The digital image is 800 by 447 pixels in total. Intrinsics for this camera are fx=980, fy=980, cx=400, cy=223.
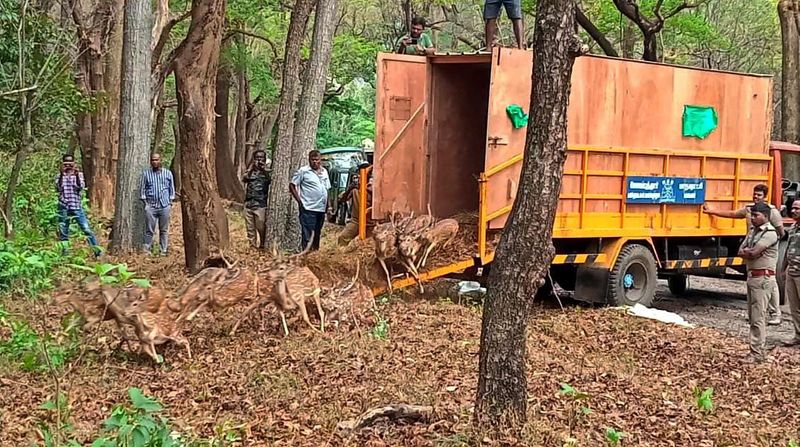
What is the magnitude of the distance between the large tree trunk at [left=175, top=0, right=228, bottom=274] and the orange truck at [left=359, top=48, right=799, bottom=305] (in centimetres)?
179

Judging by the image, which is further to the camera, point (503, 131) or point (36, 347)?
point (503, 131)

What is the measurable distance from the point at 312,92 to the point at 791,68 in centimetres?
987

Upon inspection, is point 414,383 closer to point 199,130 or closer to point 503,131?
point 503,131

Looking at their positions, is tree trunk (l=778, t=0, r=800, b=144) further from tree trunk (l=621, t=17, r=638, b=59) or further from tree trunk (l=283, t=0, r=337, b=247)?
tree trunk (l=283, t=0, r=337, b=247)

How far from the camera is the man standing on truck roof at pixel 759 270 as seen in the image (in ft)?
30.2

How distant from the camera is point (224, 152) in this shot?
26.8 meters

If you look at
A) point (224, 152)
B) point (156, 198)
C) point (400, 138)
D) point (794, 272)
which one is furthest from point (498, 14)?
point (224, 152)

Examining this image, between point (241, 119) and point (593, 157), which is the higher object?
point (241, 119)

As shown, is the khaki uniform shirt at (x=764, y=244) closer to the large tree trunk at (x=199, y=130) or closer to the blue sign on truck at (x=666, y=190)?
the blue sign on truck at (x=666, y=190)

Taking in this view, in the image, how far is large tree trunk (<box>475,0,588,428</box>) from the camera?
18.2 feet

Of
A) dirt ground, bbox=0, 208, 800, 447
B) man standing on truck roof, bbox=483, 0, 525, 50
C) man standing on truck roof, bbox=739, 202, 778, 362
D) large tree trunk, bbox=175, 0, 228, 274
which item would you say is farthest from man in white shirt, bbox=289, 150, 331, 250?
man standing on truck roof, bbox=739, 202, 778, 362

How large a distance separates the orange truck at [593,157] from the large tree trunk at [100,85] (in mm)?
8704

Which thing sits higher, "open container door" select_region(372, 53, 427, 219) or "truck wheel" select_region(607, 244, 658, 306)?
"open container door" select_region(372, 53, 427, 219)

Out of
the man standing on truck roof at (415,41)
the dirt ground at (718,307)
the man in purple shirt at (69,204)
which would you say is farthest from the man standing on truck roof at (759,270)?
the man in purple shirt at (69,204)
